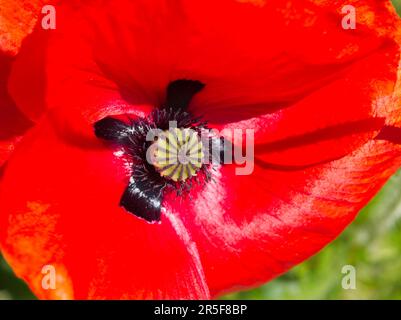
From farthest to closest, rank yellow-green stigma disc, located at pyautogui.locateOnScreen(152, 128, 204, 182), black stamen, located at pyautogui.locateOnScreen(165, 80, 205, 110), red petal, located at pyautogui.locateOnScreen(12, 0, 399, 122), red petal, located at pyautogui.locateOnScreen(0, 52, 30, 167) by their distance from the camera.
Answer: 1. yellow-green stigma disc, located at pyautogui.locateOnScreen(152, 128, 204, 182)
2. black stamen, located at pyautogui.locateOnScreen(165, 80, 205, 110)
3. red petal, located at pyautogui.locateOnScreen(0, 52, 30, 167)
4. red petal, located at pyautogui.locateOnScreen(12, 0, 399, 122)

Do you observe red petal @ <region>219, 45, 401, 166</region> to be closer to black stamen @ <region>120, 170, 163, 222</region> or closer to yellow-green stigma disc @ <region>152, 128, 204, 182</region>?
yellow-green stigma disc @ <region>152, 128, 204, 182</region>

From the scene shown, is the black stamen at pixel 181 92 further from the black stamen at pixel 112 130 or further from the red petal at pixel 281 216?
the red petal at pixel 281 216

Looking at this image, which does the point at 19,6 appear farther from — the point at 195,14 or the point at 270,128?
the point at 270,128

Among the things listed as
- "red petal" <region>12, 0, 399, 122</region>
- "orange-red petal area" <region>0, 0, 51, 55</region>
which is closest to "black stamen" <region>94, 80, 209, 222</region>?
"red petal" <region>12, 0, 399, 122</region>

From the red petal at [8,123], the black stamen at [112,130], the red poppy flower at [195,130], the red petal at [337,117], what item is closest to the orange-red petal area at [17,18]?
the red poppy flower at [195,130]
